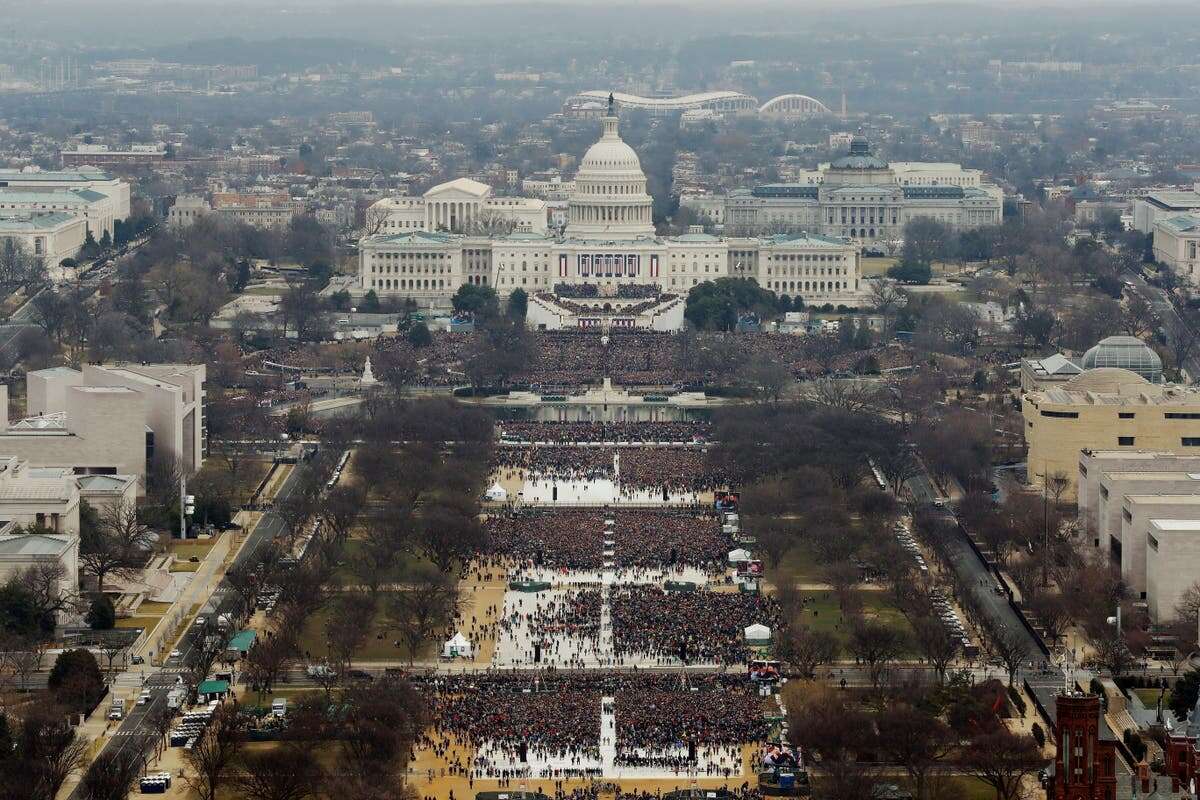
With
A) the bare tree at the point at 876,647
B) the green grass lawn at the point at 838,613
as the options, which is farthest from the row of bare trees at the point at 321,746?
the green grass lawn at the point at 838,613

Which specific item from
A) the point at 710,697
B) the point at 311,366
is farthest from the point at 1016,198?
the point at 710,697

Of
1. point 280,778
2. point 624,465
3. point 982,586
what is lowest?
point 624,465

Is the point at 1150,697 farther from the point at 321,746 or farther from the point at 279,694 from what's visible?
the point at 279,694

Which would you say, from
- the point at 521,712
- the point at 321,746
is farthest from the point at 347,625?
the point at 321,746

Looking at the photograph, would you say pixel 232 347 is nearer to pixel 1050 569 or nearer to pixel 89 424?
pixel 89 424

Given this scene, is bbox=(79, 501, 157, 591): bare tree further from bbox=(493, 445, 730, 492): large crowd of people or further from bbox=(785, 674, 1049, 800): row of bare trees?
bbox=(785, 674, 1049, 800): row of bare trees

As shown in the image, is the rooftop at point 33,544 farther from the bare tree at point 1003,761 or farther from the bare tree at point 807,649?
the bare tree at point 1003,761
